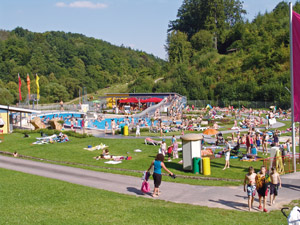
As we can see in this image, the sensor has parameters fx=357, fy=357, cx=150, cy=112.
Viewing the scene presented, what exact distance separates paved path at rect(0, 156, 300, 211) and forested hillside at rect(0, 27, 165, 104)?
69.3 metres

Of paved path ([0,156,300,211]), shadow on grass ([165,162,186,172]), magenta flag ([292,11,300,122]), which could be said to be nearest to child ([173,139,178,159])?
shadow on grass ([165,162,186,172])

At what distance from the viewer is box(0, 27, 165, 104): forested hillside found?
98.8m

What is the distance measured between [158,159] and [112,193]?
92.3 inches

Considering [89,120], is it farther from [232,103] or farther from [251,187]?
[251,187]

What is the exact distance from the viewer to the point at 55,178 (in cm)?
1759

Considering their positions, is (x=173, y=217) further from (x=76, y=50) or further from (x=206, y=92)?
(x=76, y=50)

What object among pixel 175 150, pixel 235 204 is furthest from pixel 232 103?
pixel 235 204

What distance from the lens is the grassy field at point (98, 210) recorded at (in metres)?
10.2

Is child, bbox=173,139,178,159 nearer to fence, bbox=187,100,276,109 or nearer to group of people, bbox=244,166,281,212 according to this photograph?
group of people, bbox=244,166,281,212

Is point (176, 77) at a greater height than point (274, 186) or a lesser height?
greater

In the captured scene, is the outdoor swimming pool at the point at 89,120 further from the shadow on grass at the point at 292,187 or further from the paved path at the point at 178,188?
the shadow on grass at the point at 292,187

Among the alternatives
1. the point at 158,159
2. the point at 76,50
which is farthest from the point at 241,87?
the point at 76,50

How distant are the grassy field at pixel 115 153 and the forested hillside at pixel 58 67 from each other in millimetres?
57387

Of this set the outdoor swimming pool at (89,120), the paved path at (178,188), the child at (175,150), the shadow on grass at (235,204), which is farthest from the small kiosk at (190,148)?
the outdoor swimming pool at (89,120)
